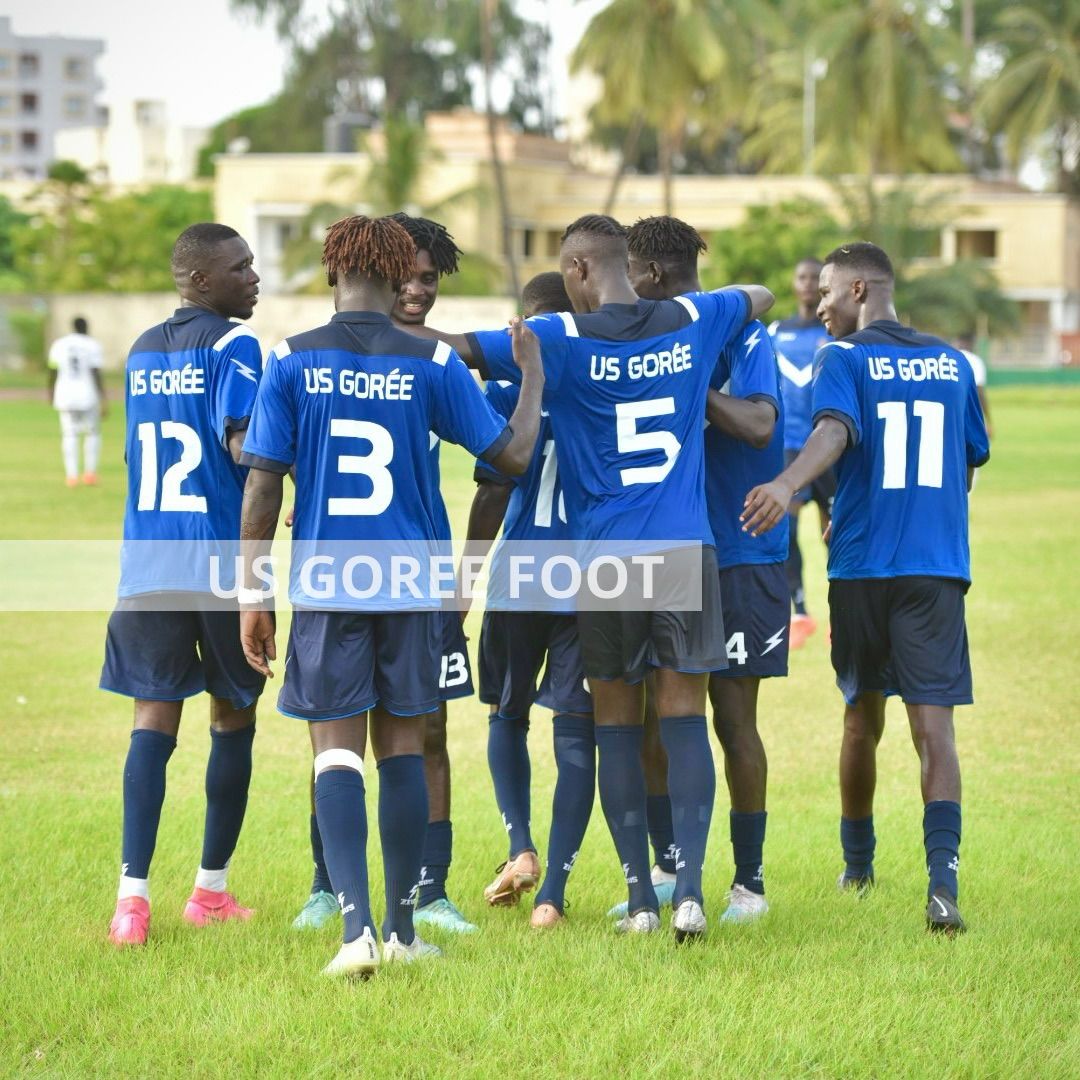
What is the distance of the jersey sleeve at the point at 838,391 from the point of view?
18.4 feet

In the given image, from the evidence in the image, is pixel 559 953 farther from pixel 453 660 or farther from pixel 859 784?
pixel 859 784

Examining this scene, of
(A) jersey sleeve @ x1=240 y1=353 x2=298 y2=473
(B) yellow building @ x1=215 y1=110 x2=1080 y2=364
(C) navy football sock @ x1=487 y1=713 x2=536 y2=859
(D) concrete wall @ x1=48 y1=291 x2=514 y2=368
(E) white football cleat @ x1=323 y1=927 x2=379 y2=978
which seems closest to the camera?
(E) white football cleat @ x1=323 y1=927 x2=379 y2=978

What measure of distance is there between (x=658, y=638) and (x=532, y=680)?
0.75 meters

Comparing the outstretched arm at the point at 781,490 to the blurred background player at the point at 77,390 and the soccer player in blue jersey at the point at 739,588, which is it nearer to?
the soccer player in blue jersey at the point at 739,588

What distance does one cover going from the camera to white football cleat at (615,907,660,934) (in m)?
5.31

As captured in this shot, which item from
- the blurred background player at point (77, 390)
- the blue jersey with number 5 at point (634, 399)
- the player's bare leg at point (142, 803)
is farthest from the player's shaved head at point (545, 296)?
the blurred background player at point (77, 390)

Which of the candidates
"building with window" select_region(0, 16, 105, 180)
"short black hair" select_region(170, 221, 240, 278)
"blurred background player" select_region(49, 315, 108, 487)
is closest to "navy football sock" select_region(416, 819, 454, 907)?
"short black hair" select_region(170, 221, 240, 278)

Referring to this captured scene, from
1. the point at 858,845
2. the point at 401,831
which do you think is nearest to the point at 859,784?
the point at 858,845

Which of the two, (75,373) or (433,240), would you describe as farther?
(75,373)

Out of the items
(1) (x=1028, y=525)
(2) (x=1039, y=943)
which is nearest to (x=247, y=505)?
(2) (x=1039, y=943)

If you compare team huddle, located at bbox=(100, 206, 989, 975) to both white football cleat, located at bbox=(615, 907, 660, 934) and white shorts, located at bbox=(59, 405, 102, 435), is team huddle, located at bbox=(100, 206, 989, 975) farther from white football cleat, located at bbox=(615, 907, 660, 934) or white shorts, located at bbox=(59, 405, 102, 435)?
white shorts, located at bbox=(59, 405, 102, 435)

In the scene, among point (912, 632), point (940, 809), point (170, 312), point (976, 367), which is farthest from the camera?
point (170, 312)

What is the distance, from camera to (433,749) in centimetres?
586

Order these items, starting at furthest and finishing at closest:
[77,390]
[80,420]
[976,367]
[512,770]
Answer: [80,420]
[77,390]
[976,367]
[512,770]
